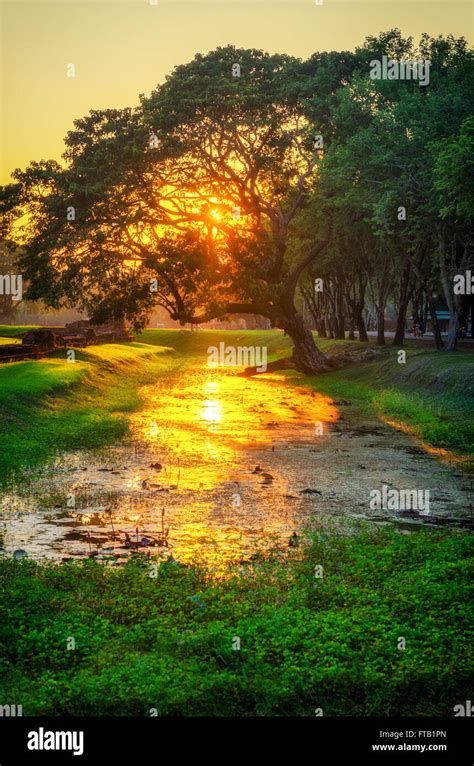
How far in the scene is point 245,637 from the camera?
9172 millimetres

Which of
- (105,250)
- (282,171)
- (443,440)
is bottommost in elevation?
(443,440)

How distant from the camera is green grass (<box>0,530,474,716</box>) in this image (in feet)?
26.2

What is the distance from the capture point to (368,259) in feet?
190

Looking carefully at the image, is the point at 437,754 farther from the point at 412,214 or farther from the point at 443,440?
the point at 412,214

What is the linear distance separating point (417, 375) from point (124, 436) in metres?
18.3

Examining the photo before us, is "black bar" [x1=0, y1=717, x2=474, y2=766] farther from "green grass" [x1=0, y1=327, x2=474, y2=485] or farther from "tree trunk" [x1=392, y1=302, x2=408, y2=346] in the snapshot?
"tree trunk" [x1=392, y1=302, x2=408, y2=346]

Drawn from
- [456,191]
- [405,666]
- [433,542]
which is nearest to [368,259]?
[456,191]

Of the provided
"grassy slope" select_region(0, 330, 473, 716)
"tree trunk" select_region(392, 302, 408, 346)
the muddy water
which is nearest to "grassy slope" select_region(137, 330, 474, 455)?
the muddy water

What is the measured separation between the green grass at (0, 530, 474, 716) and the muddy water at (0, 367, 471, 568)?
1.53 meters

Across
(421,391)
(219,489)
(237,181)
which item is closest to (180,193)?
(237,181)

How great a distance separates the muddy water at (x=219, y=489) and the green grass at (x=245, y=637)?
1532 mm

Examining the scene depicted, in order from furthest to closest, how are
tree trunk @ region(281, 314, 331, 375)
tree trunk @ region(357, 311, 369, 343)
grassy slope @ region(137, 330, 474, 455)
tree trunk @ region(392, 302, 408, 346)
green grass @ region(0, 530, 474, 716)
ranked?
tree trunk @ region(357, 311, 369, 343)
tree trunk @ region(392, 302, 408, 346)
tree trunk @ region(281, 314, 331, 375)
grassy slope @ region(137, 330, 474, 455)
green grass @ region(0, 530, 474, 716)

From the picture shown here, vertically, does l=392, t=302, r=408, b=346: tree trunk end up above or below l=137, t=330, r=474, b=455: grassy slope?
above

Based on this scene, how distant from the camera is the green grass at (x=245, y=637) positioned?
797cm
